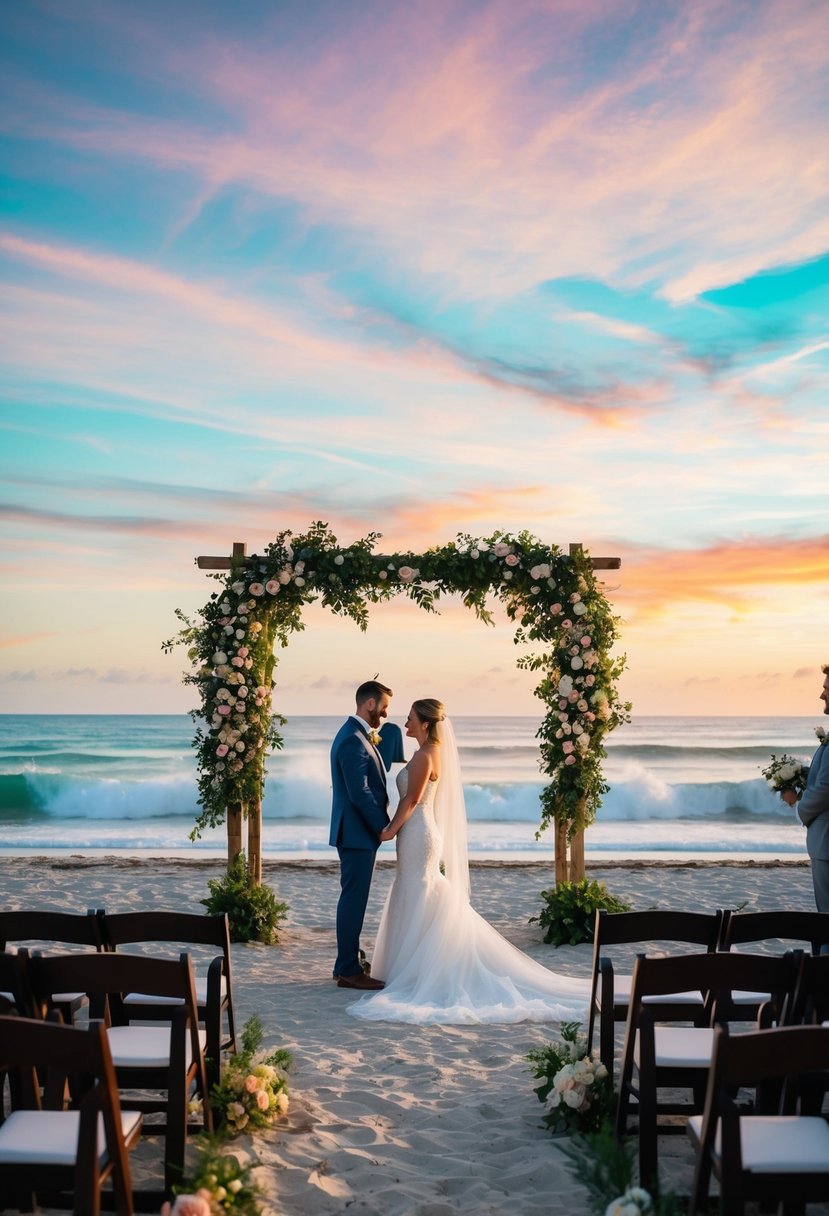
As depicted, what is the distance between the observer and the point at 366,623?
8.48 metres

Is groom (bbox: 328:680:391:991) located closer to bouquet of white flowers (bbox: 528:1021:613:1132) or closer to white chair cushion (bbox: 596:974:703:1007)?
white chair cushion (bbox: 596:974:703:1007)

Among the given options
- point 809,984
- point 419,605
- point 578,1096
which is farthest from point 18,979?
point 419,605

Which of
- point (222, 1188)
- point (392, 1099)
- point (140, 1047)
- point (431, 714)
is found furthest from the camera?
point (431, 714)

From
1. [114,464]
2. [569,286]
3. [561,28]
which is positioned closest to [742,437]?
[569,286]

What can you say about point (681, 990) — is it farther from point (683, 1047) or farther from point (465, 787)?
point (465, 787)

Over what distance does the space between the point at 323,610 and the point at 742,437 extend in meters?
5.71

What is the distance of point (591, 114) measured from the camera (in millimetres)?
8422

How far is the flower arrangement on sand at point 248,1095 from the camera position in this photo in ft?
13.0

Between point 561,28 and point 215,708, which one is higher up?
point 561,28

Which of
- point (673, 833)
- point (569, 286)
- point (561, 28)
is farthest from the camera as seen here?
point (673, 833)

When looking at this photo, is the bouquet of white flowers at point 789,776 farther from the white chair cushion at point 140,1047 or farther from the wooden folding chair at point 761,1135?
the white chair cushion at point 140,1047

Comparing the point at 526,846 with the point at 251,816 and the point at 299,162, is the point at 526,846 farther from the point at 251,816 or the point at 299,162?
the point at 299,162

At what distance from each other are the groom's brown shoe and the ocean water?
23.5 feet

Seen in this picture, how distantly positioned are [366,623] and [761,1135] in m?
5.91
